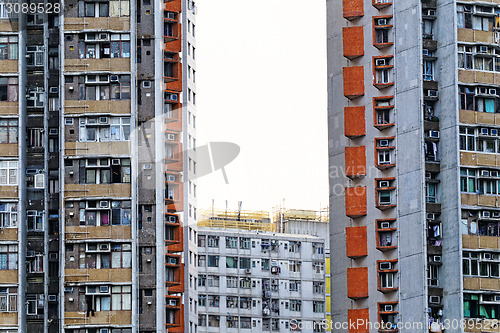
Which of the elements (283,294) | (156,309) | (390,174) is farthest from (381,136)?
(283,294)

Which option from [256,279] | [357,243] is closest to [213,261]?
[256,279]

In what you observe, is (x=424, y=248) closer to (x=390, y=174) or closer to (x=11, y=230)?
(x=390, y=174)

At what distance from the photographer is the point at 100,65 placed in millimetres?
102688

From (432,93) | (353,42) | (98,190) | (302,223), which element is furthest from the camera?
(302,223)

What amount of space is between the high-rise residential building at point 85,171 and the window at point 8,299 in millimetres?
84

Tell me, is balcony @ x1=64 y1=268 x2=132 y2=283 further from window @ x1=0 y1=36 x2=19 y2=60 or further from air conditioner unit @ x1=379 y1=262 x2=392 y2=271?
air conditioner unit @ x1=379 y1=262 x2=392 y2=271

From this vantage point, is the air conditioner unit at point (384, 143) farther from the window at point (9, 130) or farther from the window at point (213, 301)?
the window at point (213, 301)

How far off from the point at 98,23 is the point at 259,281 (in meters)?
63.4

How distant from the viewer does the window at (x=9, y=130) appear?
4011 inches

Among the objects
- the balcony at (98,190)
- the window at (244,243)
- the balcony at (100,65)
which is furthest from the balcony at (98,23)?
the window at (244,243)

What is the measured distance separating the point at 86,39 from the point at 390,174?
950 inches

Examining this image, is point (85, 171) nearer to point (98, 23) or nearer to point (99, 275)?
point (99, 275)

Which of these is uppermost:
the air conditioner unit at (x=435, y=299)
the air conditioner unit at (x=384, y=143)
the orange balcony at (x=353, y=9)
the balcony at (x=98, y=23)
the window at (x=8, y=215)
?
the orange balcony at (x=353, y=9)

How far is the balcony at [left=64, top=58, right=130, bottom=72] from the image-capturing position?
337 ft
